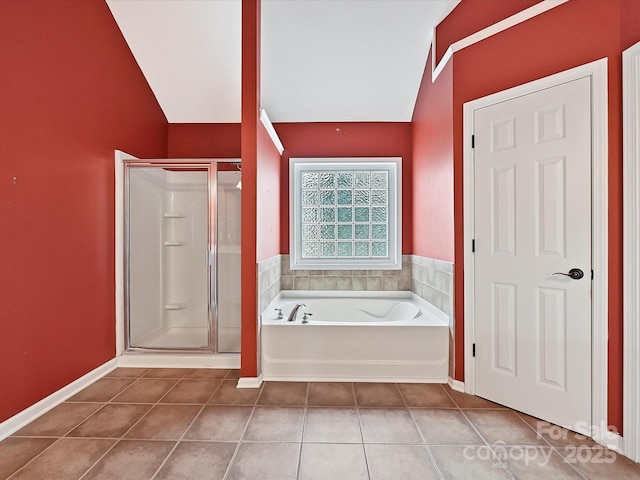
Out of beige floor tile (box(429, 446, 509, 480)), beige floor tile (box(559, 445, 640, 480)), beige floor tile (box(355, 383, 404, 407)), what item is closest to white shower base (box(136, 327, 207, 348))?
beige floor tile (box(355, 383, 404, 407))

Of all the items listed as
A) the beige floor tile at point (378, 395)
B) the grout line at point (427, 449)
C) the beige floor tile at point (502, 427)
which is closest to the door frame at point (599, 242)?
the beige floor tile at point (502, 427)

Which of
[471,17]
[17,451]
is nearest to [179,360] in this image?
[17,451]

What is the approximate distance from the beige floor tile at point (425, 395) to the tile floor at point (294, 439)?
0.5 inches

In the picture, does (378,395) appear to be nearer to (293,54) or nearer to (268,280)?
(268,280)

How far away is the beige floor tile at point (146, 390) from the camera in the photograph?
211cm

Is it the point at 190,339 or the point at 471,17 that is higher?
the point at 471,17

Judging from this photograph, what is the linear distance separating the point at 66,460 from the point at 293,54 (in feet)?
10.6

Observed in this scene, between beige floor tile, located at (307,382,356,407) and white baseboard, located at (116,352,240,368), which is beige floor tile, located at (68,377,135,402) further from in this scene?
beige floor tile, located at (307,382,356,407)

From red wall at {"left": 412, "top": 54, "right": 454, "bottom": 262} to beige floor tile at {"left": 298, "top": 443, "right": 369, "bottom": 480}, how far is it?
58.0 inches

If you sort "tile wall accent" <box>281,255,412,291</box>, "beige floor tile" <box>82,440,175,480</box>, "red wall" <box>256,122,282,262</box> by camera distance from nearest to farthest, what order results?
A: 1. "beige floor tile" <box>82,440,175,480</box>
2. "red wall" <box>256,122,282,262</box>
3. "tile wall accent" <box>281,255,412,291</box>

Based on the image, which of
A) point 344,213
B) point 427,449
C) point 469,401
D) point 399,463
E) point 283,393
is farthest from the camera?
point 344,213

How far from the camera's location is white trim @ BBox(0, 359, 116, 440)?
5.69 ft

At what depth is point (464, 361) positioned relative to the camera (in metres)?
2.23

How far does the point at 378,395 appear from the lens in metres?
2.18
